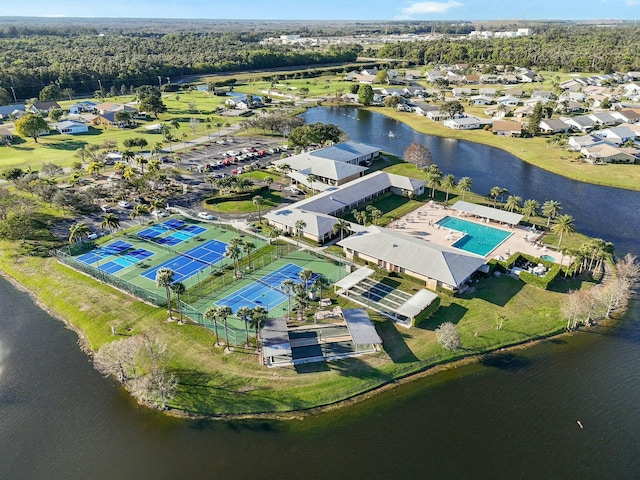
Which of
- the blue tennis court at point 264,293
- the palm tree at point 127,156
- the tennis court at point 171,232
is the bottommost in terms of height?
the blue tennis court at point 264,293

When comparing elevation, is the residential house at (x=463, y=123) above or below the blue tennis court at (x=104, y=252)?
above

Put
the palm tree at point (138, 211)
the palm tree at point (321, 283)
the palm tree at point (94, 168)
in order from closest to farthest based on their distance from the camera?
the palm tree at point (321, 283)
the palm tree at point (138, 211)
the palm tree at point (94, 168)

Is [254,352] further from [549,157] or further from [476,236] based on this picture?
[549,157]

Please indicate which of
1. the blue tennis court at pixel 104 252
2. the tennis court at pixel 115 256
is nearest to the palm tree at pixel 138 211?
the blue tennis court at pixel 104 252

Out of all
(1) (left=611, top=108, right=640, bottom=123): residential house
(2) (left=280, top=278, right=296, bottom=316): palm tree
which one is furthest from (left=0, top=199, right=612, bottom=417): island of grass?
(1) (left=611, top=108, right=640, bottom=123): residential house

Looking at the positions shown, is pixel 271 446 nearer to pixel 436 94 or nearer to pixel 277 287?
pixel 277 287

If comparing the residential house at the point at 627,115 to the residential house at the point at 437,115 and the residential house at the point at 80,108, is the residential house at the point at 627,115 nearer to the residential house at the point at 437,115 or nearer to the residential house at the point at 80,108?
the residential house at the point at 437,115

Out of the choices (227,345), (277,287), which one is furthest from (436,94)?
(227,345)
